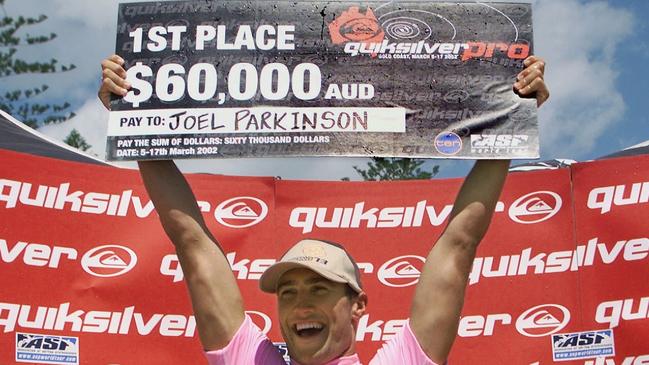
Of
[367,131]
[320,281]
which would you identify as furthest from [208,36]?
[320,281]

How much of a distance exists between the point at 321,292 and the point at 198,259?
Answer: 47 centimetres

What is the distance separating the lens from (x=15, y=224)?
16.6ft

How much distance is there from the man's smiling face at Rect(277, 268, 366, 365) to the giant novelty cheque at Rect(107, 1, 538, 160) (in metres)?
0.58

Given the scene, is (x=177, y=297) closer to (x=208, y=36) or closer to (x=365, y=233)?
(x=365, y=233)

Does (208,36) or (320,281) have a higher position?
(208,36)

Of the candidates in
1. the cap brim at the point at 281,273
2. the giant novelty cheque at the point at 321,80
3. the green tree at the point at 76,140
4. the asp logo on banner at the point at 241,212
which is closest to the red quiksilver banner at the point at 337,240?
the asp logo on banner at the point at 241,212

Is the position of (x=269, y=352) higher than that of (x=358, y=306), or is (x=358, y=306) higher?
(x=358, y=306)

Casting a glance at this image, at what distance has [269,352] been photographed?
9.72ft

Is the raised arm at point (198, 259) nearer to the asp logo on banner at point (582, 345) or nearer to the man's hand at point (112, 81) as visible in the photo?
the man's hand at point (112, 81)

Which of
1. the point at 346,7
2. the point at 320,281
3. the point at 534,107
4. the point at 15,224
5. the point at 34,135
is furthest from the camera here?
the point at 34,135

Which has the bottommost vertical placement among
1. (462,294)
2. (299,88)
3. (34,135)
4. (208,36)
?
(462,294)

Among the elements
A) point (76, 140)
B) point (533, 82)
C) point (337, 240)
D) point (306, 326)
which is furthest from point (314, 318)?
point (76, 140)

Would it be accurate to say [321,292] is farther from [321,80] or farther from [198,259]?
[321,80]

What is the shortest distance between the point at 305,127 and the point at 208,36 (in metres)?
0.56
